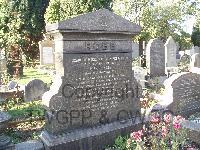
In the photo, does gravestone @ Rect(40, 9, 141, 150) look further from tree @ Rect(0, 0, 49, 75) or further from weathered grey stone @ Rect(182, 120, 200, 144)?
tree @ Rect(0, 0, 49, 75)

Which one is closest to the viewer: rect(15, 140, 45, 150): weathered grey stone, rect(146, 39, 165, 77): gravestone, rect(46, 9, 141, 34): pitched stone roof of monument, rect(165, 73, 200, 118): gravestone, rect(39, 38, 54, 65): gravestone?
A: rect(46, 9, 141, 34): pitched stone roof of monument

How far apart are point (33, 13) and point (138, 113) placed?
74.3 ft

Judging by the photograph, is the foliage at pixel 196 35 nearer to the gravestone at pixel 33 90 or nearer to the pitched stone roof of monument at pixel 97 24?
the gravestone at pixel 33 90

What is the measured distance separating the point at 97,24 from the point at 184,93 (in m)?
4.12

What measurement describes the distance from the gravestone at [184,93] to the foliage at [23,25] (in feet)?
65.4

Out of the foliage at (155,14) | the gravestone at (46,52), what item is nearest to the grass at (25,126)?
the gravestone at (46,52)

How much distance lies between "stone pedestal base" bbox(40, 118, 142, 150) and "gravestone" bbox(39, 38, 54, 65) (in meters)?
19.9

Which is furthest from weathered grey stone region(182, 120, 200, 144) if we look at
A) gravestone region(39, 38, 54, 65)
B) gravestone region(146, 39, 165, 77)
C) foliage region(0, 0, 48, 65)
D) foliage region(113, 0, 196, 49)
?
foliage region(113, 0, 196, 49)

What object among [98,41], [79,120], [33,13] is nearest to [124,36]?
[98,41]

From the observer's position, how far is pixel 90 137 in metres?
6.11

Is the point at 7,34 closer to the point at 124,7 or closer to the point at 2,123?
the point at 124,7

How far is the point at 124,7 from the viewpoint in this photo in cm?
3180

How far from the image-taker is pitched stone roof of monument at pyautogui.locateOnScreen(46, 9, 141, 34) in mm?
5605

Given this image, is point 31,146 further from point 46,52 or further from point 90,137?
point 46,52
